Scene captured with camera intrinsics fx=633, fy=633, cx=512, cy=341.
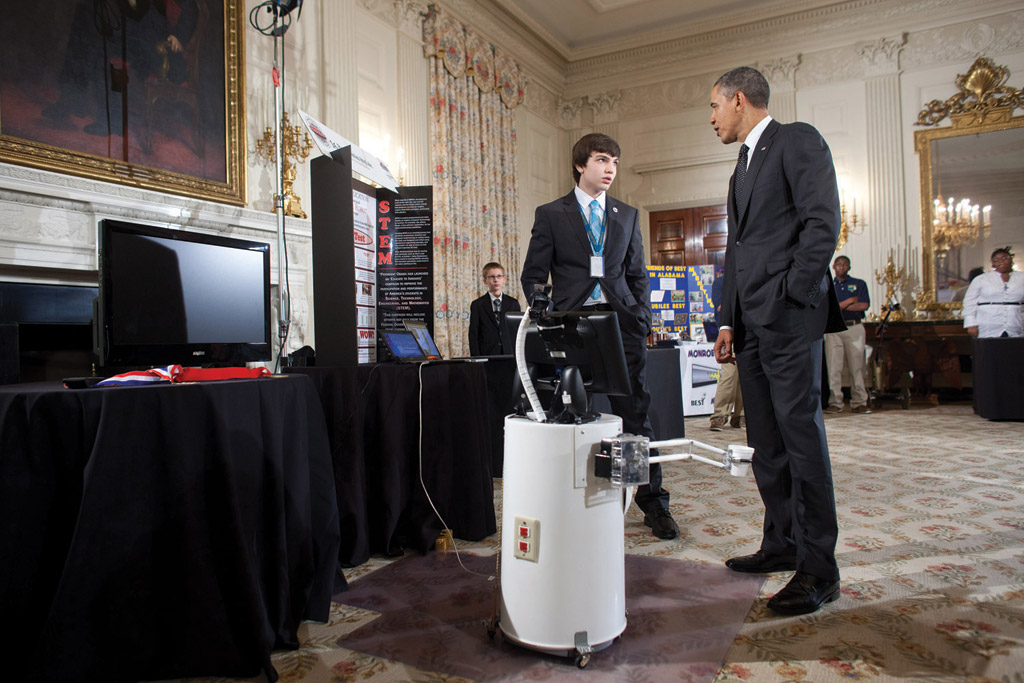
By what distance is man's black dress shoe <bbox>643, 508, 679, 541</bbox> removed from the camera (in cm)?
249

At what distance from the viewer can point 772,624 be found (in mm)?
1702

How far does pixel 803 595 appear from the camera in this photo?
1762 mm

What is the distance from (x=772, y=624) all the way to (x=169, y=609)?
60.1 inches

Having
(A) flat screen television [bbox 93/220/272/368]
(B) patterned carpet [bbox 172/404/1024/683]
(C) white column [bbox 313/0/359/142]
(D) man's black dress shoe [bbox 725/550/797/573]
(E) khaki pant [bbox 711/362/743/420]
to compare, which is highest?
(C) white column [bbox 313/0/359/142]

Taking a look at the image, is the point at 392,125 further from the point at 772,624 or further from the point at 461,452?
the point at 772,624

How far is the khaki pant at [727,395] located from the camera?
18.4 ft

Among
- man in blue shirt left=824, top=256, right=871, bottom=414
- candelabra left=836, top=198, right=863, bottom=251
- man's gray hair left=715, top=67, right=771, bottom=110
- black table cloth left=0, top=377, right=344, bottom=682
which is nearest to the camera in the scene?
black table cloth left=0, top=377, right=344, bottom=682

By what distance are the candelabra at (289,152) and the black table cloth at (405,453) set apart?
254 cm

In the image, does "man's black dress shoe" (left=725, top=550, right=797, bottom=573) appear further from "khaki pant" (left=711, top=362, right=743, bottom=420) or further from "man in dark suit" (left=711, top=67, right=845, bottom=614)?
"khaki pant" (left=711, top=362, right=743, bottom=420)

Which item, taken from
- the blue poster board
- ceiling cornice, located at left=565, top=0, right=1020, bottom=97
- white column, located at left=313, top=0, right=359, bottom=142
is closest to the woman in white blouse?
the blue poster board

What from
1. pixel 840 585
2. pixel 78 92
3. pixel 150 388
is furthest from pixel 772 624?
pixel 78 92

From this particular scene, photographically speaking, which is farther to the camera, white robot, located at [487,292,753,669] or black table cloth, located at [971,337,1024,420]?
black table cloth, located at [971,337,1024,420]

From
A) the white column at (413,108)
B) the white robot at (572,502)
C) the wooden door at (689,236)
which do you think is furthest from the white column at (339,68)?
the wooden door at (689,236)

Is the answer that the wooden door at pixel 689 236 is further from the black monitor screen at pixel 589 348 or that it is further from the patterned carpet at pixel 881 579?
the black monitor screen at pixel 589 348
